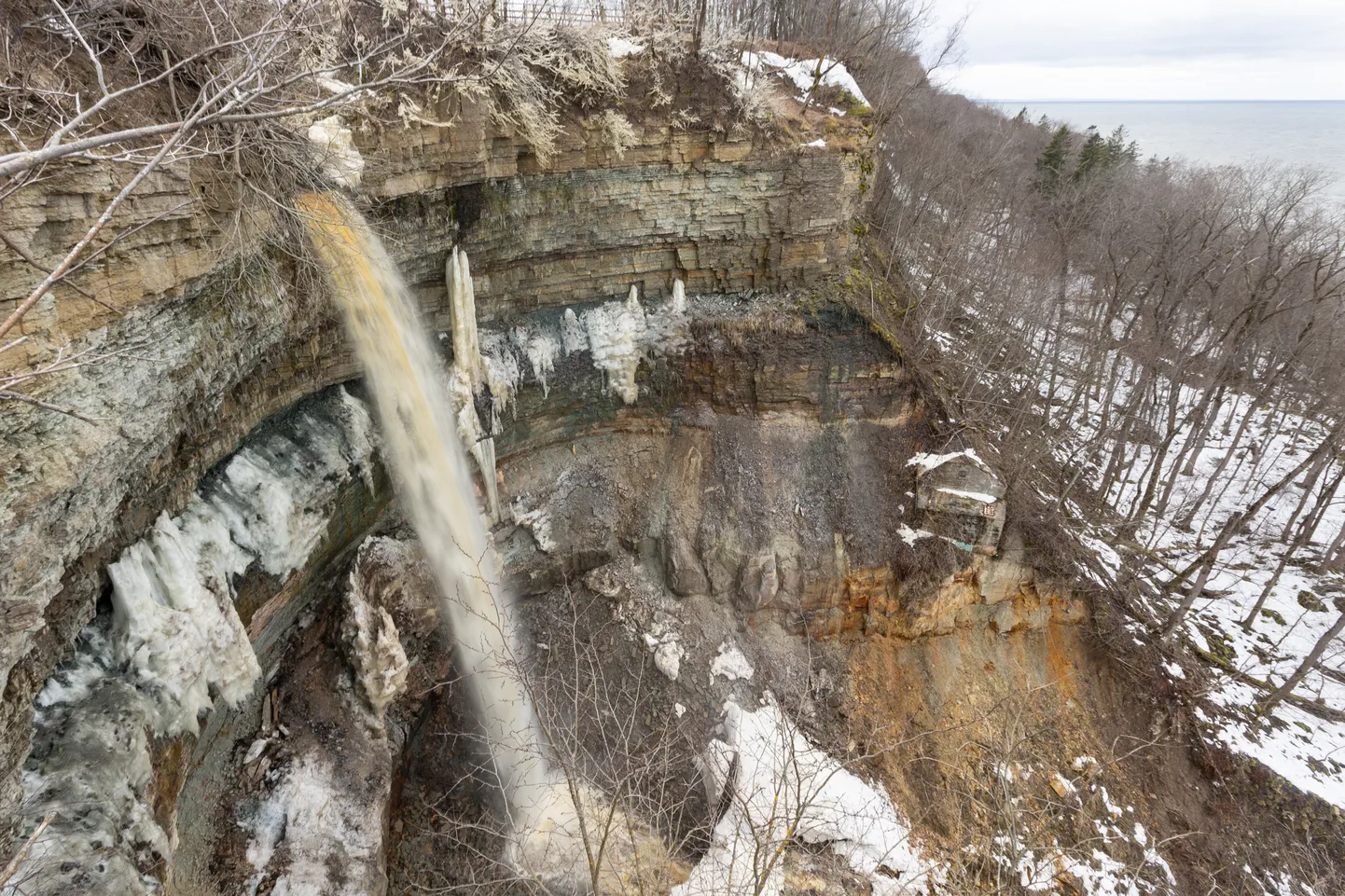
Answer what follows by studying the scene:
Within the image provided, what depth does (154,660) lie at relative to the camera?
21.0ft

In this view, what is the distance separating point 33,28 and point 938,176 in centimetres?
2416

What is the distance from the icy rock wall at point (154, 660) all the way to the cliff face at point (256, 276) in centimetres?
40

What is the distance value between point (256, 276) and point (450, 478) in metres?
4.89

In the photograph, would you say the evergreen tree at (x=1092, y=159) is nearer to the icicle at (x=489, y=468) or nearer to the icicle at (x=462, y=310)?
the icicle at (x=462, y=310)

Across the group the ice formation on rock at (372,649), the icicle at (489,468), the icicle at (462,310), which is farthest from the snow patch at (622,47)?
the ice formation on rock at (372,649)

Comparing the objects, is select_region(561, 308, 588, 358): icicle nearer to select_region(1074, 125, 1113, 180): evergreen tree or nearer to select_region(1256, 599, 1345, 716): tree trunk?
select_region(1256, 599, 1345, 716): tree trunk

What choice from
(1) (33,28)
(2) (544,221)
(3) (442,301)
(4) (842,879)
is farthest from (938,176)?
(1) (33,28)

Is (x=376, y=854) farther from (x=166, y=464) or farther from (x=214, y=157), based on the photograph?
(x=214, y=157)

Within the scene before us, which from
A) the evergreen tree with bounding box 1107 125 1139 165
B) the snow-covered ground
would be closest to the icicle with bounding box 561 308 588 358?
the snow-covered ground

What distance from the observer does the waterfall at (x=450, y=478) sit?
908cm

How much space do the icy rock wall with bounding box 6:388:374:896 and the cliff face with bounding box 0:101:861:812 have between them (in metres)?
0.40

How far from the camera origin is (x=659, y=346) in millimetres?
13766

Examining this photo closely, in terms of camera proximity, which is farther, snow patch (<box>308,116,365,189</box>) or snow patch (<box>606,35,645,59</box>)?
snow patch (<box>606,35,645,59</box>)

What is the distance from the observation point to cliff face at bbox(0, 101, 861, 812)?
4.65 m
